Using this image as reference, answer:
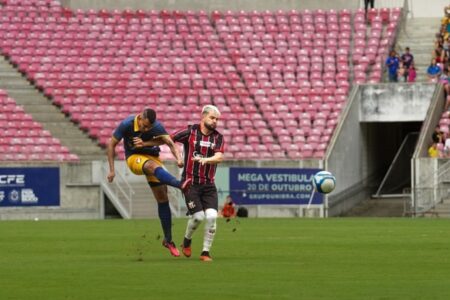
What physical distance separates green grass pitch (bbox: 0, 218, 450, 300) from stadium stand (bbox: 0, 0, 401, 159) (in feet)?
58.5

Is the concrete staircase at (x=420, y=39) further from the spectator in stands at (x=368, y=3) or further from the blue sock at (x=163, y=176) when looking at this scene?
the blue sock at (x=163, y=176)

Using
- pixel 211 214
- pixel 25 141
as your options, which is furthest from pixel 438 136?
pixel 211 214

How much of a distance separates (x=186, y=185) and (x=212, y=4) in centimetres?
3546

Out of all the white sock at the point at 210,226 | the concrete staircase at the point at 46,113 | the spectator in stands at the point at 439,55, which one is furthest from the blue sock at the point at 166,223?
the spectator in stands at the point at 439,55

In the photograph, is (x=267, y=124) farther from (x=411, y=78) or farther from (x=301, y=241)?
(x=301, y=241)

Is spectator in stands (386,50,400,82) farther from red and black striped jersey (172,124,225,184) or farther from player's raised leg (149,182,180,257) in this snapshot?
red and black striped jersey (172,124,225,184)

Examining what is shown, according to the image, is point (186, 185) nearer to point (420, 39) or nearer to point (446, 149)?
point (446, 149)

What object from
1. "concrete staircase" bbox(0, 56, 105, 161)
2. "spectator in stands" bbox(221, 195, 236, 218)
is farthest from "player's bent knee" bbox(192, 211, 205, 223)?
"concrete staircase" bbox(0, 56, 105, 161)

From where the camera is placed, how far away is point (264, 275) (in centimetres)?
1530

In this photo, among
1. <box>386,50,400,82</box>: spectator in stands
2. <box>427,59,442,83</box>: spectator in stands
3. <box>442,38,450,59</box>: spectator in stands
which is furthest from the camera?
<box>442,38,450,59</box>: spectator in stands

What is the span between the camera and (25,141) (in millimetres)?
44156

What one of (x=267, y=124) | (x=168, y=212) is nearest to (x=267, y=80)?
(x=267, y=124)

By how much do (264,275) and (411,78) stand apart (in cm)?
3223

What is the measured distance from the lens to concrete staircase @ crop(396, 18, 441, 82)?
160ft
